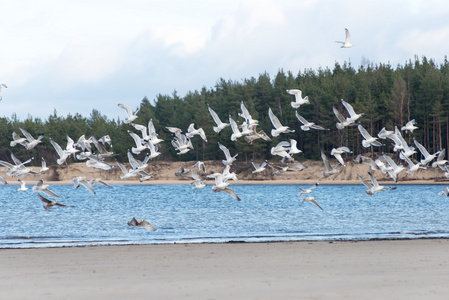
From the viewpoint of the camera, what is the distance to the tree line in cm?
6919

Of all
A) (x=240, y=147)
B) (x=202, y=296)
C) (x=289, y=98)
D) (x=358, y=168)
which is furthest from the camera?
(x=289, y=98)

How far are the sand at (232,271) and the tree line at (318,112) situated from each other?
43511 millimetres

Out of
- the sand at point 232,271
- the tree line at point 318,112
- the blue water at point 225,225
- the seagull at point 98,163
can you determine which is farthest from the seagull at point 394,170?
the tree line at point 318,112

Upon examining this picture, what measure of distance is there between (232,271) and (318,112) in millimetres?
61114

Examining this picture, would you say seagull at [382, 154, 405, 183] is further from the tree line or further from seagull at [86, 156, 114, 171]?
the tree line

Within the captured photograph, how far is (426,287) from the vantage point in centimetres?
1157

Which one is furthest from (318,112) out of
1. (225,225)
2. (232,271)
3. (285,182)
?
(232,271)

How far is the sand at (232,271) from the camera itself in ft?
37.1

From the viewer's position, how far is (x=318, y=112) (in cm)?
7362

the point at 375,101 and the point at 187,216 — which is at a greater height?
the point at 375,101

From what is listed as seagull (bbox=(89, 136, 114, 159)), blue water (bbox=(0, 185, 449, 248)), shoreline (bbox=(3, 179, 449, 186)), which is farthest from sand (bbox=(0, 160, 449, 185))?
seagull (bbox=(89, 136, 114, 159))

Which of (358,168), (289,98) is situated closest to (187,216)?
(358,168)

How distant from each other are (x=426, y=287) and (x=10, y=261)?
9181 mm

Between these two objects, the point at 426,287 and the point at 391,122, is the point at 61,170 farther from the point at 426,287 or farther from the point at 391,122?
the point at 426,287
